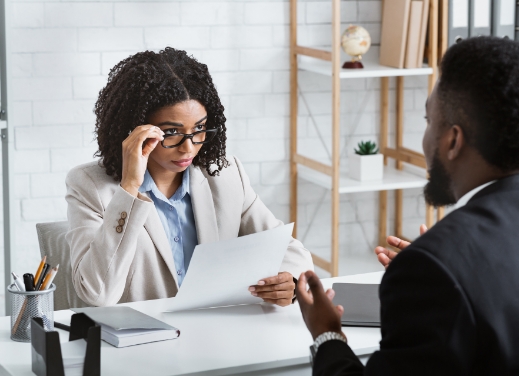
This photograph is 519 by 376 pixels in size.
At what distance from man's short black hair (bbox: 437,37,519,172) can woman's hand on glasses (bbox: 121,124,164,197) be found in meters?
0.94

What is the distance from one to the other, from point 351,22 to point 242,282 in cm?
211

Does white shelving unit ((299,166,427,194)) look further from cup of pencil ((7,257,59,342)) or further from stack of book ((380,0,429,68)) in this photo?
cup of pencil ((7,257,59,342))

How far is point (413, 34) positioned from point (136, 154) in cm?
177

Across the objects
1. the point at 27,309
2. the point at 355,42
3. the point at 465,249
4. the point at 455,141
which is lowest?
the point at 27,309

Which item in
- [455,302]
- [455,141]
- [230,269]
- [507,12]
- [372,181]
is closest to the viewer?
[455,302]

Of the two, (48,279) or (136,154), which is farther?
(136,154)

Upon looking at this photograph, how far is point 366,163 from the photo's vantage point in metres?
3.38

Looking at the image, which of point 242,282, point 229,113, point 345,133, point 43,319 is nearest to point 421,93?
point 345,133

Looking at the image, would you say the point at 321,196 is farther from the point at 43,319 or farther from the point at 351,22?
the point at 43,319

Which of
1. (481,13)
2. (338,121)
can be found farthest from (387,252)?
(481,13)

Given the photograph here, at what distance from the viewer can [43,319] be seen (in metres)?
1.53

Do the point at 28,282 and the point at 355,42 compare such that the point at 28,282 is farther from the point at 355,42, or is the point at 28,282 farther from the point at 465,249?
the point at 355,42

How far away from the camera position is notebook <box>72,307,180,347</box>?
149 centimetres

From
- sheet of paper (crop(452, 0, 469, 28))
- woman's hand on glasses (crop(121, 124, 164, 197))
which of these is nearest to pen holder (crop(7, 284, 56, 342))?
woman's hand on glasses (crop(121, 124, 164, 197))
